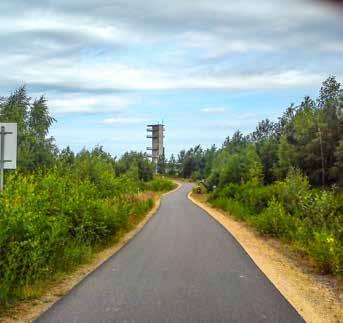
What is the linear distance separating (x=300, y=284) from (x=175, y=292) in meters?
2.95

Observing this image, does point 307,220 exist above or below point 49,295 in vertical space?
above

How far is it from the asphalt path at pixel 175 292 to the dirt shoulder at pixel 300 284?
0.27 m

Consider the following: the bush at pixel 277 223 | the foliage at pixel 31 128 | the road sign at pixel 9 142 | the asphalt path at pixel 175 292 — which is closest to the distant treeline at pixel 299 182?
the bush at pixel 277 223

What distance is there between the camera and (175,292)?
9.55m

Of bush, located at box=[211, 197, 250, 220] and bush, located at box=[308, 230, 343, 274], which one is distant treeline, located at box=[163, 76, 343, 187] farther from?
bush, located at box=[308, 230, 343, 274]

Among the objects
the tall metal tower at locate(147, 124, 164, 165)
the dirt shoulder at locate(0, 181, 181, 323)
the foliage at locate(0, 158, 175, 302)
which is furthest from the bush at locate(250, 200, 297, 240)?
the tall metal tower at locate(147, 124, 164, 165)

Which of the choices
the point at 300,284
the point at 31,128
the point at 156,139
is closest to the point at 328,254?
the point at 300,284

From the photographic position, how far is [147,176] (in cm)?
12706

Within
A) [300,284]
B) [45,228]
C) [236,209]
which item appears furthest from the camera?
[236,209]

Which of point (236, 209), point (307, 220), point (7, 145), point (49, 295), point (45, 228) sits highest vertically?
point (7, 145)

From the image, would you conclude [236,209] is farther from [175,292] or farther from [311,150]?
[175,292]

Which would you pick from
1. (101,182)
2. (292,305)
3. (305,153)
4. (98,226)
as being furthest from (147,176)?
(292,305)

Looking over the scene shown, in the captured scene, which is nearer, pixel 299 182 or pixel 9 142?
pixel 9 142

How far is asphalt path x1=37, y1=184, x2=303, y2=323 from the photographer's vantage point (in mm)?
7852
